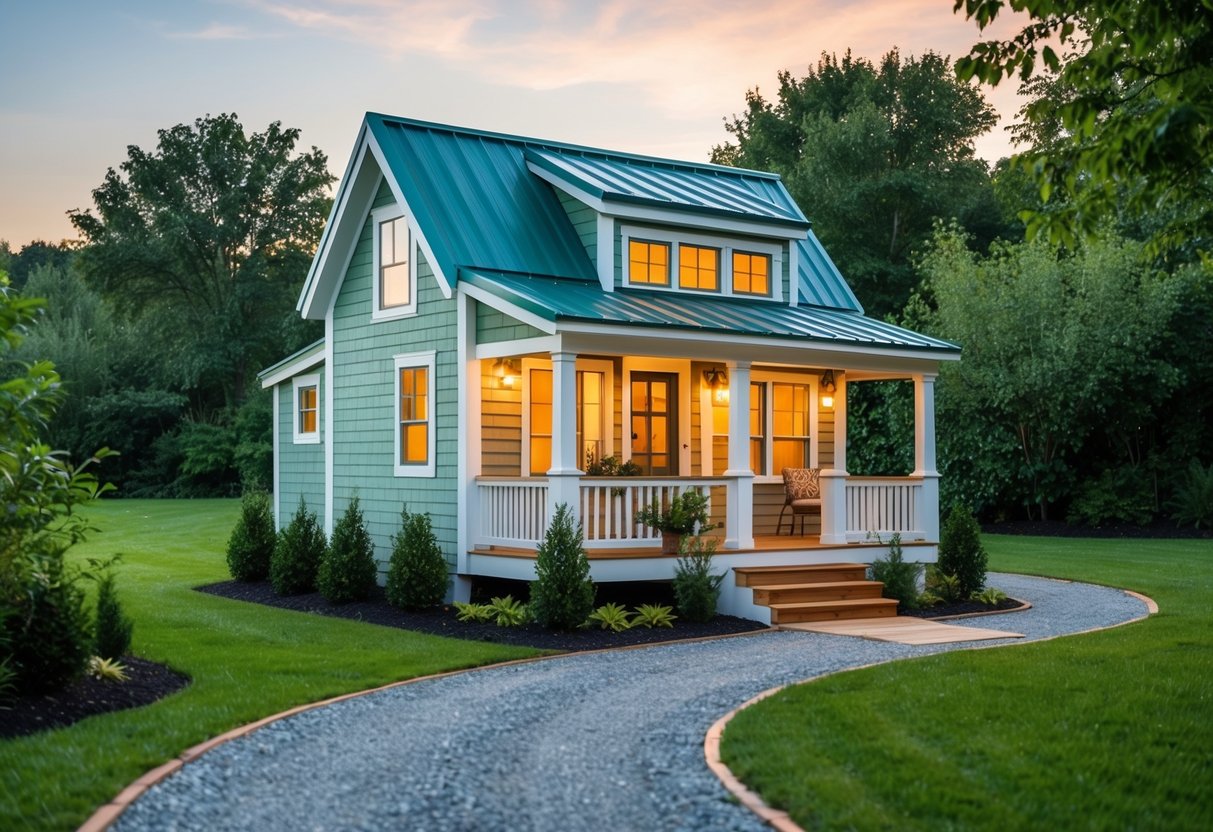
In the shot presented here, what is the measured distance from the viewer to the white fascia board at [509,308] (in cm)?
1346

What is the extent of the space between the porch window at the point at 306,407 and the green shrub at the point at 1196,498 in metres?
17.6

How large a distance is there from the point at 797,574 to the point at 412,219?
6.49m

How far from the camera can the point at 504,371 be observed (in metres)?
15.7

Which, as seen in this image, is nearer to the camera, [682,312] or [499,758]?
[499,758]

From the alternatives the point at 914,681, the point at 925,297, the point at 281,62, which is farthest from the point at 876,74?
the point at 914,681

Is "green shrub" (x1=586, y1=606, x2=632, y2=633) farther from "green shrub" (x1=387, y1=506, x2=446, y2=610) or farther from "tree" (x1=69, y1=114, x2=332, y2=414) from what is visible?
"tree" (x1=69, y1=114, x2=332, y2=414)

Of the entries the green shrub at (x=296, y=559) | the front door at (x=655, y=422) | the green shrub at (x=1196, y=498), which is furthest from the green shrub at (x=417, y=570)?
the green shrub at (x=1196, y=498)

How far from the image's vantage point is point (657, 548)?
1431 centimetres

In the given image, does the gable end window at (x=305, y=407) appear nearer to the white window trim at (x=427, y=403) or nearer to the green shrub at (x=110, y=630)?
the white window trim at (x=427, y=403)

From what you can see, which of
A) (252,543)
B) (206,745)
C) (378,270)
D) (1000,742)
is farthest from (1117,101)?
(252,543)

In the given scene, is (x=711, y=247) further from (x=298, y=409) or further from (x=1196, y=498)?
(x=1196, y=498)

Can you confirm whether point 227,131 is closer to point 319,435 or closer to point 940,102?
point 940,102

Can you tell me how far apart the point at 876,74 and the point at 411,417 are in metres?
31.5

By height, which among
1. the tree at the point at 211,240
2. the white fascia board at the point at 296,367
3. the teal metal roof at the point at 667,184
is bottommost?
the white fascia board at the point at 296,367
